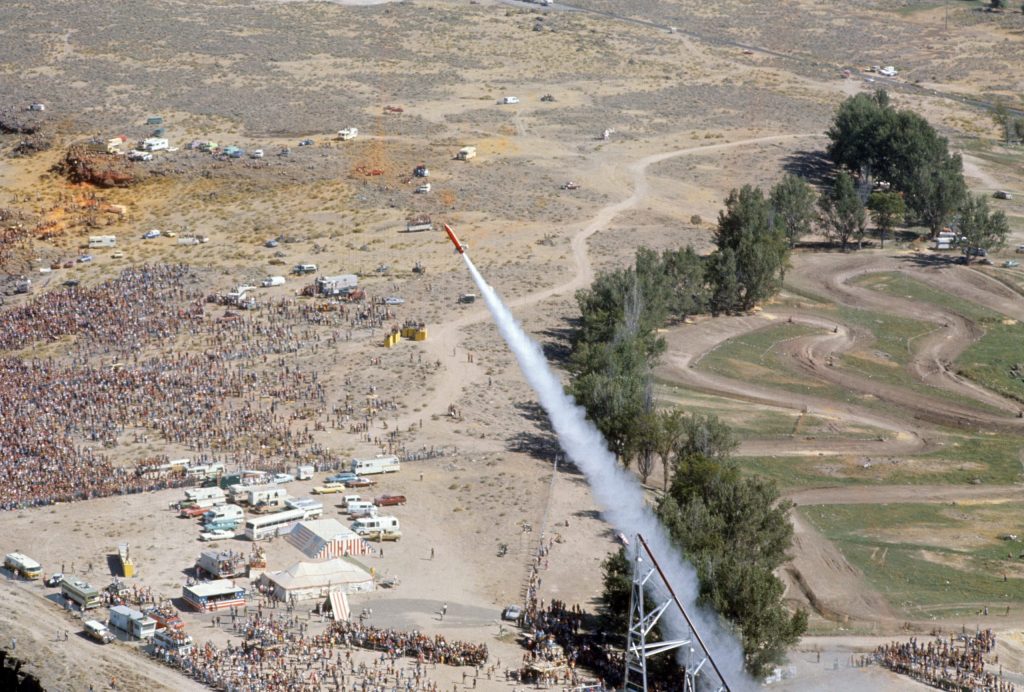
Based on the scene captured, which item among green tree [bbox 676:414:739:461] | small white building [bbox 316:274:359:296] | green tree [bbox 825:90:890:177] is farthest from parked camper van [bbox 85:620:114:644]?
green tree [bbox 825:90:890:177]

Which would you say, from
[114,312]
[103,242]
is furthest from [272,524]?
[103,242]

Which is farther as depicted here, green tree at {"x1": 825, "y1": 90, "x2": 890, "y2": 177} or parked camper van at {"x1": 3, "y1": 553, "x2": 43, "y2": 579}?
green tree at {"x1": 825, "y1": 90, "x2": 890, "y2": 177}

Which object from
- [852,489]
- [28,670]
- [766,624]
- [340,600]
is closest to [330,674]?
[340,600]

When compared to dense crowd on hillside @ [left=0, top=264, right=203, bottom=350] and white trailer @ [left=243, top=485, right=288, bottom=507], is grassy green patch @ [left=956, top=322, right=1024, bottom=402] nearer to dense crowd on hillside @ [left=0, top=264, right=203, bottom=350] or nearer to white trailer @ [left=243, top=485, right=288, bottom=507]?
white trailer @ [left=243, top=485, right=288, bottom=507]

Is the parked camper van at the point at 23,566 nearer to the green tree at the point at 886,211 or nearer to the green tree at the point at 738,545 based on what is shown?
the green tree at the point at 738,545

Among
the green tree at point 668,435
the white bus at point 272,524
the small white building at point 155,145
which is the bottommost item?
the white bus at point 272,524

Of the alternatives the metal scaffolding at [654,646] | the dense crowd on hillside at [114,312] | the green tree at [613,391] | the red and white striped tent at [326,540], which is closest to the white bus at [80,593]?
the red and white striped tent at [326,540]

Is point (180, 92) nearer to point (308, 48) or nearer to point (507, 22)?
point (308, 48)
